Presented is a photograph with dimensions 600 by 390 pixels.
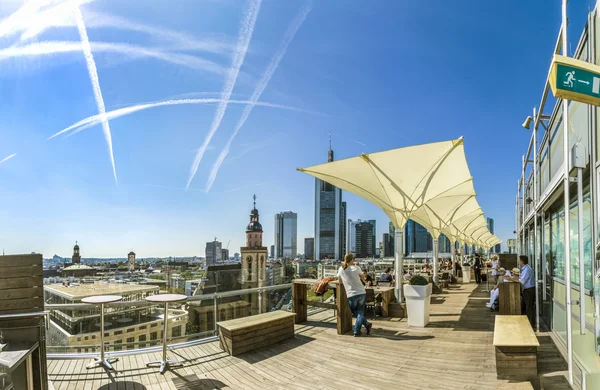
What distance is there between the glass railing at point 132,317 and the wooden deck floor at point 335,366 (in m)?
0.33

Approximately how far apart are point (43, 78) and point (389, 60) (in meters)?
10.6

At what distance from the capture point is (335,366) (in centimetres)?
480

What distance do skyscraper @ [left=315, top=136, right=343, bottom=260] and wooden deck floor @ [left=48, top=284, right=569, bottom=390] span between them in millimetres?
146611

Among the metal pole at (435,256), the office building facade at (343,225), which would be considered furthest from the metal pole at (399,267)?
the office building facade at (343,225)

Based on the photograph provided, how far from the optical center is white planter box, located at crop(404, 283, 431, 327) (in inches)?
280

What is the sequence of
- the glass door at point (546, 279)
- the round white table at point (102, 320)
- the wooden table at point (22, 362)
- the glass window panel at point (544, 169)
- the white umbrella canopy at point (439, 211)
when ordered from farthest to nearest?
the white umbrella canopy at point (439, 211) < the glass door at point (546, 279) < the glass window panel at point (544, 169) < the round white table at point (102, 320) < the wooden table at point (22, 362)

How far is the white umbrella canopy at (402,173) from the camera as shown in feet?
27.5

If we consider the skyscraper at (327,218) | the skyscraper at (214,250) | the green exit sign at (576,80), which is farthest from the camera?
the skyscraper at (214,250)

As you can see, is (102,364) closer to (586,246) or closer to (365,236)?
(586,246)

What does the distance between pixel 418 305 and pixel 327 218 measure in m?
149

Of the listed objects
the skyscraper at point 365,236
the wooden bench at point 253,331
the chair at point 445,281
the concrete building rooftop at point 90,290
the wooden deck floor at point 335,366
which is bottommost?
the skyscraper at point 365,236

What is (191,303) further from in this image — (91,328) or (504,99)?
(504,99)

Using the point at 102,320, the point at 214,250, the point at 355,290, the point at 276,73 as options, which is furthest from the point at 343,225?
the point at 102,320

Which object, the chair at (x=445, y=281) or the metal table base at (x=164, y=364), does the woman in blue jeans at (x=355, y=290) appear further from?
the chair at (x=445, y=281)
